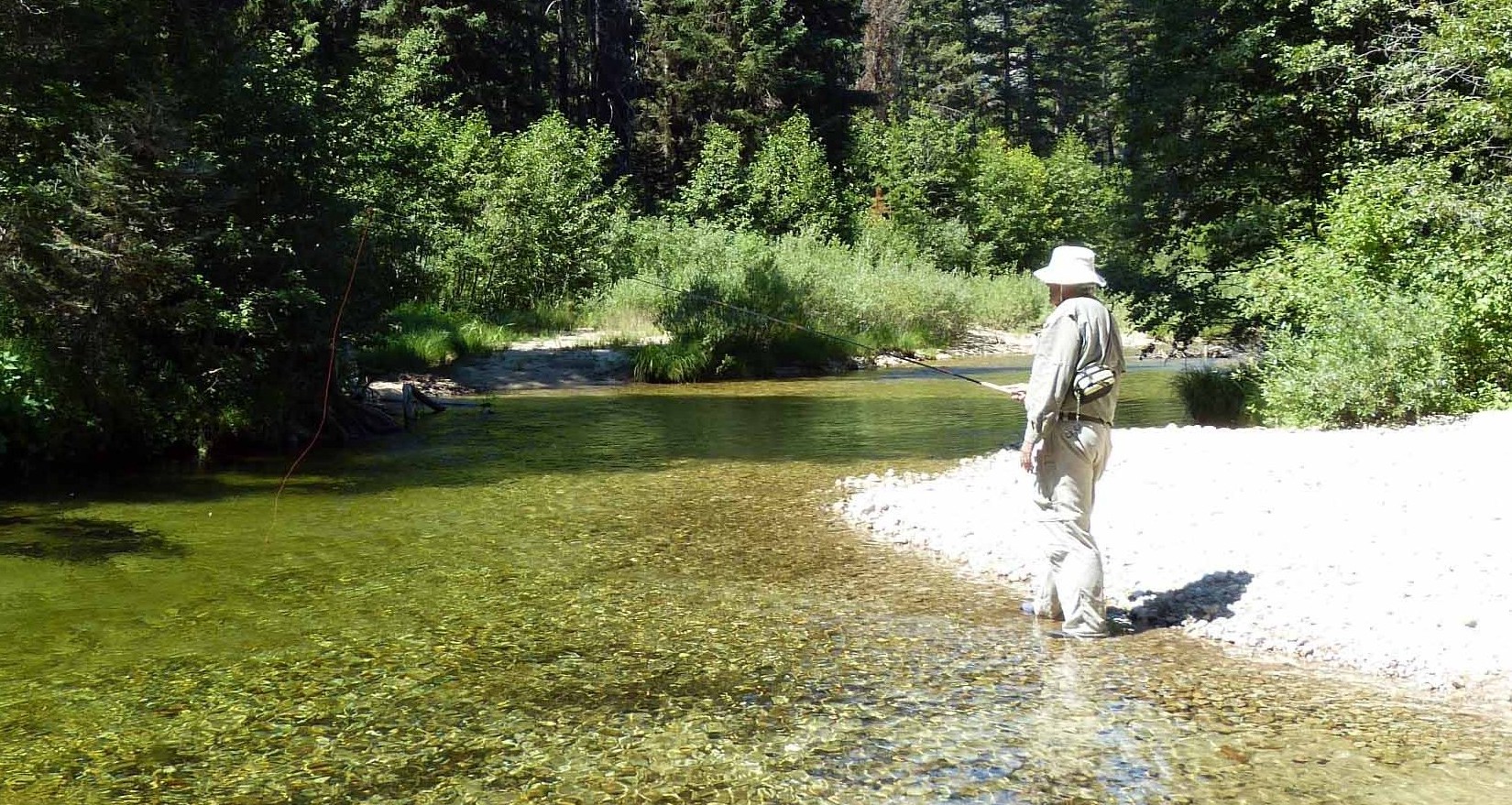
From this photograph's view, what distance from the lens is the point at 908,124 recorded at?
5141 centimetres

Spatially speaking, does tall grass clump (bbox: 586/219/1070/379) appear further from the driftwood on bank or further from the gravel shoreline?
the gravel shoreline

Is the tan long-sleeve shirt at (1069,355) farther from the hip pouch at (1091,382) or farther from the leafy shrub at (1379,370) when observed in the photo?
the leafy shrub at (1379,370)

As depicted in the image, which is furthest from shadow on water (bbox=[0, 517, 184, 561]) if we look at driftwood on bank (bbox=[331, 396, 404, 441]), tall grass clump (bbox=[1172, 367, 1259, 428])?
tall grass clump (bbox=[1172, 367, 1259, 428])

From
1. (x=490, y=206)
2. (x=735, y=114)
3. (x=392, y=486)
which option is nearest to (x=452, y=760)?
(x=392, y=486)

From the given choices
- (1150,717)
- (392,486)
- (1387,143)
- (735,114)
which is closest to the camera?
(1150,717)

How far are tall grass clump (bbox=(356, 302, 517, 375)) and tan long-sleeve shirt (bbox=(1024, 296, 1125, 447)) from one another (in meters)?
15.1

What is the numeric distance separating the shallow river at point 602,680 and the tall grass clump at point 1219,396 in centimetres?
765

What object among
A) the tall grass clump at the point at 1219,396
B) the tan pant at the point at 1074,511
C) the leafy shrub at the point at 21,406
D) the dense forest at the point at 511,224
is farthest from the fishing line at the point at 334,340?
the tall grass clump at the point at 1219,396

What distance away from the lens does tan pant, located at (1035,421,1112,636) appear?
6.24 m

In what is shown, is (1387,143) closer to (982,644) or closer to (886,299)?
(982,644)

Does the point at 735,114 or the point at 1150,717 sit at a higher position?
the point at 735,114

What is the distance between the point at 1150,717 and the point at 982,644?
1257 mm

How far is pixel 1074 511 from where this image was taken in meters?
6.30

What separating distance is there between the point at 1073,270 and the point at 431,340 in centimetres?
1877
